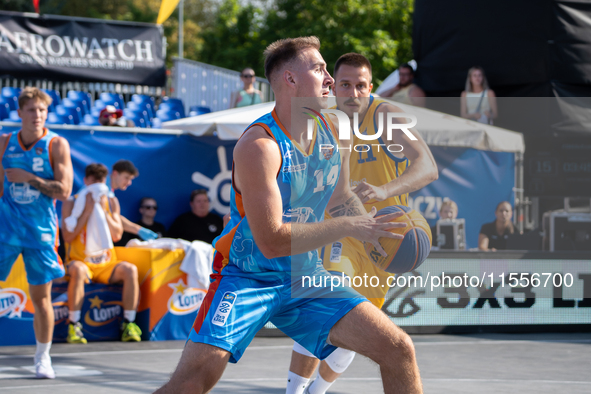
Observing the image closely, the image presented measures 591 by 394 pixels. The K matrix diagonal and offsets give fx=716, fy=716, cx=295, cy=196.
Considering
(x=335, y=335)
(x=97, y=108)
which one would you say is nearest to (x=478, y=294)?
(x=335, y=335)

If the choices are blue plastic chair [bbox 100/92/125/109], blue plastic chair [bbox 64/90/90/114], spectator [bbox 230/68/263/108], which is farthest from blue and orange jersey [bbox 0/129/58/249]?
blue plastic chair [bbox 100/92/125/109]

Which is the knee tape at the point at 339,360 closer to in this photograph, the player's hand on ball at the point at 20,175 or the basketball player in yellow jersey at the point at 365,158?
the basketball player in yellow jersey at the point at 365,158

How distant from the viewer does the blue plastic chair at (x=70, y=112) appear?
12082 millimetres

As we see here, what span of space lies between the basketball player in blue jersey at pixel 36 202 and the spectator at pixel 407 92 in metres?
6.42

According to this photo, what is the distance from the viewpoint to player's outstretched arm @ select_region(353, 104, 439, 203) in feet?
12.8

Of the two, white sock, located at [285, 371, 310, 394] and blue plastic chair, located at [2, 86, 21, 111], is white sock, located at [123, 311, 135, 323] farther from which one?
blue plastic chair, located at [2, 86, 21, 111]

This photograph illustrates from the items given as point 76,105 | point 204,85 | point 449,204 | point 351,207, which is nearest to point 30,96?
point 351,207

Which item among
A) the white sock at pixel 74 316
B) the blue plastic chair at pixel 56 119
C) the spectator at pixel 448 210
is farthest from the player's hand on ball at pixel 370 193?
the blue plastic chair at pixel 56 119

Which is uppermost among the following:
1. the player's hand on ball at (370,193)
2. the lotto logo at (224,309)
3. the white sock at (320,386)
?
the player's hand on ball at (370,193)

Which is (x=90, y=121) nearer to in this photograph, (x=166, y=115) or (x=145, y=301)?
(x=166, y=115)

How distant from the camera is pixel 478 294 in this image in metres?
7.67

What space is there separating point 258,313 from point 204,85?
1229 centimetres

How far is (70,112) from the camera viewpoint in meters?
12.3

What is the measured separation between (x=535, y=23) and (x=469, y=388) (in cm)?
722
